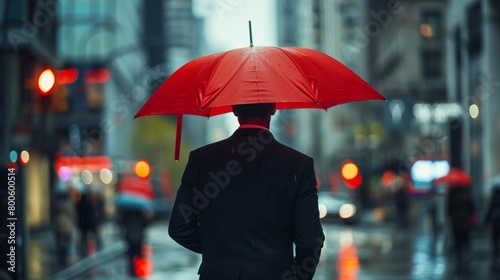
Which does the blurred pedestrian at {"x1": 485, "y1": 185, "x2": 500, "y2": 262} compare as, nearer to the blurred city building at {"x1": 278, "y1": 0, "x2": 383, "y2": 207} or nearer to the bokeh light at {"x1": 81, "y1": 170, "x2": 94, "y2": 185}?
the bokeh light at {"x1": 81, "y1": 170, "x2": 94, "y2": 185}

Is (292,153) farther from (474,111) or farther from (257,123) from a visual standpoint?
(474,111)

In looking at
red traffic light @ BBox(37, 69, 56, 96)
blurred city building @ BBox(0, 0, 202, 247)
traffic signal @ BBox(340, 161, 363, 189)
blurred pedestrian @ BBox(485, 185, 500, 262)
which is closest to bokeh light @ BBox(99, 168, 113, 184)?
blurred city building @ BBox(0, 0, 202, 247)

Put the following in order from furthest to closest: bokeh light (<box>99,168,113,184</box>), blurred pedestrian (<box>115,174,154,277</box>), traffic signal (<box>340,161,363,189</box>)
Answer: traffic signal (<box>340,161,363,189</box>) → bokeh light (<box>99,168,113,184</box>) → blurred pedestrian (<box>115,174,154,277</box>)

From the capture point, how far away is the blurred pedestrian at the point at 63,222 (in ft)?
76.4

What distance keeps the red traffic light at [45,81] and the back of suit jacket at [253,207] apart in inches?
360

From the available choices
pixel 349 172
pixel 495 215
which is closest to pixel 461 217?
pixel 495 215

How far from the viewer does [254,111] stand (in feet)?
15.6

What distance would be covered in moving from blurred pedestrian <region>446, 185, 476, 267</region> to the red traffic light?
10.2 meters

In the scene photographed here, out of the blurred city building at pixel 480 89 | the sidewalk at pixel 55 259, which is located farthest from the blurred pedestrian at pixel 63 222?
the blurred city building at pixel 480 89

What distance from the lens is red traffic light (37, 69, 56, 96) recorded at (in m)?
13.4

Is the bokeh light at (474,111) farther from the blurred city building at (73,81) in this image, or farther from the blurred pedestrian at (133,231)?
the blurred pedestrian at (133,231)

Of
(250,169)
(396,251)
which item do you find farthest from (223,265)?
(396,251)

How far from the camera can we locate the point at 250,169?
4453mm

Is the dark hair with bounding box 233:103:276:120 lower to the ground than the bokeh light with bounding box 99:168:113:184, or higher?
higher
